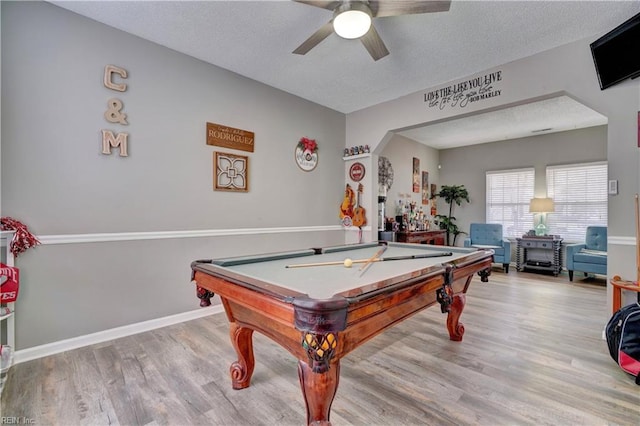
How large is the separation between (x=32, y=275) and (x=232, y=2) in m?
2.68

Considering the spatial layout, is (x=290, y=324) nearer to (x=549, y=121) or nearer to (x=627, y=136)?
(x=627, y=136)

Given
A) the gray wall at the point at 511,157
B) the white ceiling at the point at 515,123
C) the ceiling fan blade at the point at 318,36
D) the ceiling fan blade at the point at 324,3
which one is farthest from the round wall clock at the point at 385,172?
the ceiling fan blade at the point at 324,3

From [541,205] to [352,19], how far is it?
17.7 ft

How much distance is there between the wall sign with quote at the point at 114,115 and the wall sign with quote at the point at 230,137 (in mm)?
810

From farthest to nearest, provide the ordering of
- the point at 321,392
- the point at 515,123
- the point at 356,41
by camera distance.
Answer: the point at 515,123 → the point at 356,41 → the point at 321,392

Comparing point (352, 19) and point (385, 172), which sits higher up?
point (352, 19)

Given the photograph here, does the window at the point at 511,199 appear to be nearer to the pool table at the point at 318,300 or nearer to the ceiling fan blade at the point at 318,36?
the pool table at the point at 318,300

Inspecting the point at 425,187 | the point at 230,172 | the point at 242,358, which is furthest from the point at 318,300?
the point at 425,187

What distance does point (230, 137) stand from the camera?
133 inches

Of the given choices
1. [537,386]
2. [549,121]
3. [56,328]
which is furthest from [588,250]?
[56,328]

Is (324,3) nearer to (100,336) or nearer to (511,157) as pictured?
(100,336)

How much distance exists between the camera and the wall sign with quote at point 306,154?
4.14 meters

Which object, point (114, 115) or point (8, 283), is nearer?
point (8, 283)

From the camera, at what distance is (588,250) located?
493 centimetres
